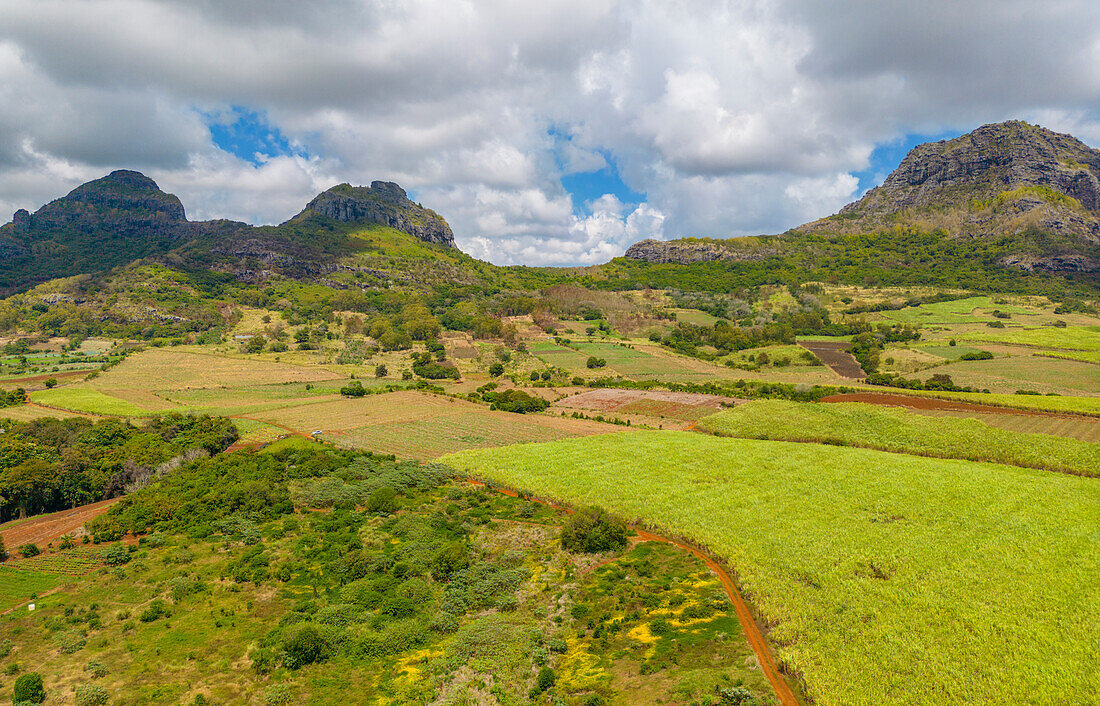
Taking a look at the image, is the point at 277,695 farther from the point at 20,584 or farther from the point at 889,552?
the point at 889,552

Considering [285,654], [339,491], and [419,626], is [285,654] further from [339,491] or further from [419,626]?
[339,491]

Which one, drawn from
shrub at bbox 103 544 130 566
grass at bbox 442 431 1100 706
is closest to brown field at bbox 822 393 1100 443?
grass at bbox 442 431 1100 706

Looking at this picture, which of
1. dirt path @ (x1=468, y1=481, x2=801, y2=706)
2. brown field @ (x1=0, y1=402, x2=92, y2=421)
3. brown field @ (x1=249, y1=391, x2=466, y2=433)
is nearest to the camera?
dirt path @ (x1=468, y1=481, x2=801, y2=706)

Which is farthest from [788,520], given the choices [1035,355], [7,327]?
[7,327]

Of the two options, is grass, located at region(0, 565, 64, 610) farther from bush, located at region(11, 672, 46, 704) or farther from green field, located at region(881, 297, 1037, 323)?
green field, located at region(881, 297, 1037, 323)

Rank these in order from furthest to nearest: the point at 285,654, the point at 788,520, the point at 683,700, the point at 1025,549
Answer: the point at 788,520 → the point at 1025,549 → the point at 285,654 → the point at 683,700

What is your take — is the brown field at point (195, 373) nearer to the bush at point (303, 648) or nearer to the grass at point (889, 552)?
the grass at point (889, 552)

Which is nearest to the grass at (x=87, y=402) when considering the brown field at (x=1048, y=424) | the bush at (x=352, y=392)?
the bush at (x=352, y=392)
